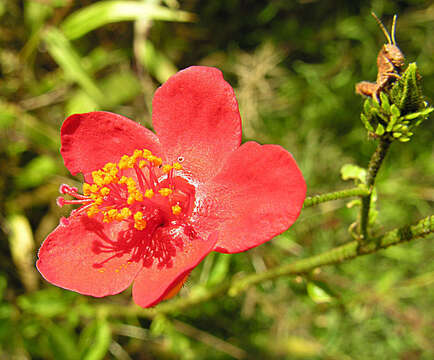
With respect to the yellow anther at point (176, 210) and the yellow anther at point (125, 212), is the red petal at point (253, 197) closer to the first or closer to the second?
the yellow anther at point (176, 210)

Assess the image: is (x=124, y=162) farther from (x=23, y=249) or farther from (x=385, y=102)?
(x=23, y=249)

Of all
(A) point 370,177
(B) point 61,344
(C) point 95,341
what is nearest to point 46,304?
(B) point 61,344

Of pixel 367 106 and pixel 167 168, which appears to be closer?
pixel 367 106

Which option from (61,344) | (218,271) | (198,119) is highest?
(198,119)

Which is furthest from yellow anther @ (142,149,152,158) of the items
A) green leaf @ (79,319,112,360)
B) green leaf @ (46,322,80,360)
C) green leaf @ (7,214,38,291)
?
green leaf @ (7,214,38,291)

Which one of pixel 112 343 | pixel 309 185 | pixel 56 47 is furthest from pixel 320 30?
pixel 112 343

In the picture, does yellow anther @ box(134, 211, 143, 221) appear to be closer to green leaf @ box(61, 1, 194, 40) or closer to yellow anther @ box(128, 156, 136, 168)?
yellow anther @ box(128, 156, 136, 168)

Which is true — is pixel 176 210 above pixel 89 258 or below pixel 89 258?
above

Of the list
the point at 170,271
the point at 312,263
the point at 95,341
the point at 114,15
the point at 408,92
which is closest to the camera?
the point at 408,92
